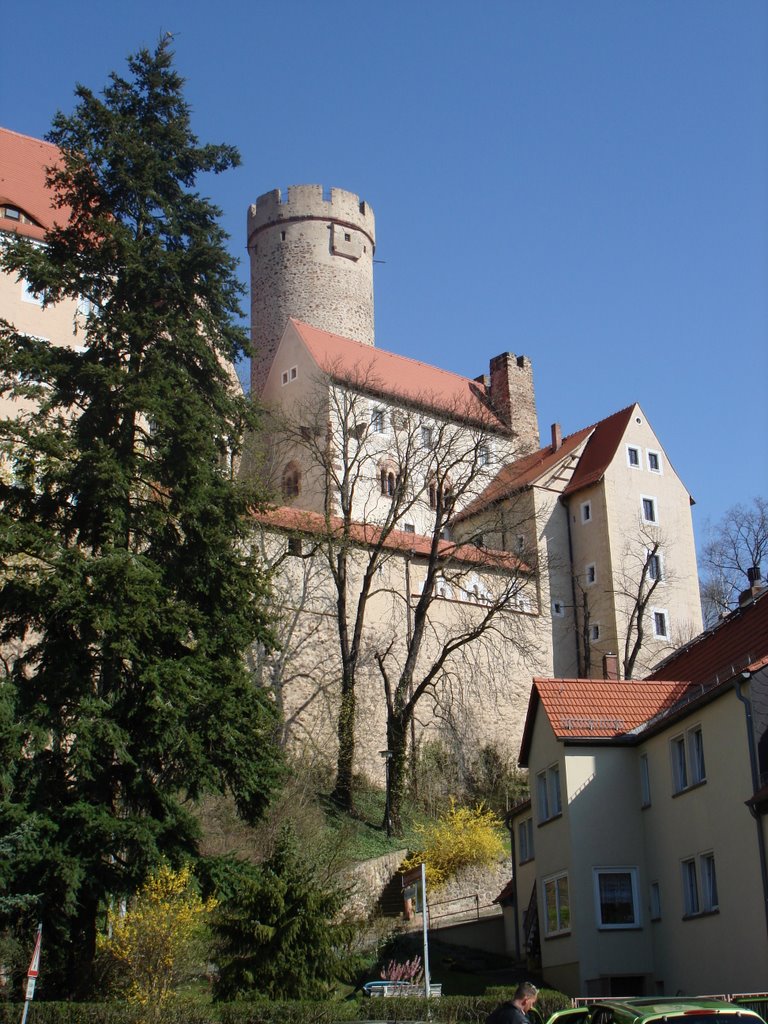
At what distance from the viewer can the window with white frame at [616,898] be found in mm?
22734

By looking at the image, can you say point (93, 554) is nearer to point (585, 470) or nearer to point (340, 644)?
point (340, 644)

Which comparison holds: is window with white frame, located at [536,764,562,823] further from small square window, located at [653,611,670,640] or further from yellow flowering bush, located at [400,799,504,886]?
small square window, located at [653,611,670,640]

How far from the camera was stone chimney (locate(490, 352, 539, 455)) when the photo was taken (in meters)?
58.8

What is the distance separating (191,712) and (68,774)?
2197 millimetres

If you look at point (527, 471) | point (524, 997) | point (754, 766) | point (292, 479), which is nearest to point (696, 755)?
point (754, 766)

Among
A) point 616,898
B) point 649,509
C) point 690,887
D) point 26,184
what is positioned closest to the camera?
point 690,887

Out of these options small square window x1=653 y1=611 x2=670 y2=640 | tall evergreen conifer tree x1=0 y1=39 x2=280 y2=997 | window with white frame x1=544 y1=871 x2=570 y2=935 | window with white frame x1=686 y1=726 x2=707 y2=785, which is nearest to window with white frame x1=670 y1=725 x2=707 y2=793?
window with white frame x1=686 y1=726 x2=707 y2=785

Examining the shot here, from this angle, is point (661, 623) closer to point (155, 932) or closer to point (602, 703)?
point (602, 703)

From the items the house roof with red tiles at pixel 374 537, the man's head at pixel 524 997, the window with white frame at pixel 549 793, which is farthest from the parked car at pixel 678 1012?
the house roof with red tiles at pixel 374 537

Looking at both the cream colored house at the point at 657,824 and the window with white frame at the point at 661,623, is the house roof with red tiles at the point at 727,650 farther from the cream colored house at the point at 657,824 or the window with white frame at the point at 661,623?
the window with white frame at the point at 661,623

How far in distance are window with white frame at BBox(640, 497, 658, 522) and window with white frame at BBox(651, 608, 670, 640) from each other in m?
3.90

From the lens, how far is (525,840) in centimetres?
2909

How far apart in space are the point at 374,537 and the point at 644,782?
20.9 meters

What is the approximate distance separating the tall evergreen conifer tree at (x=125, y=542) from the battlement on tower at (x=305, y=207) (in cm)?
4173
